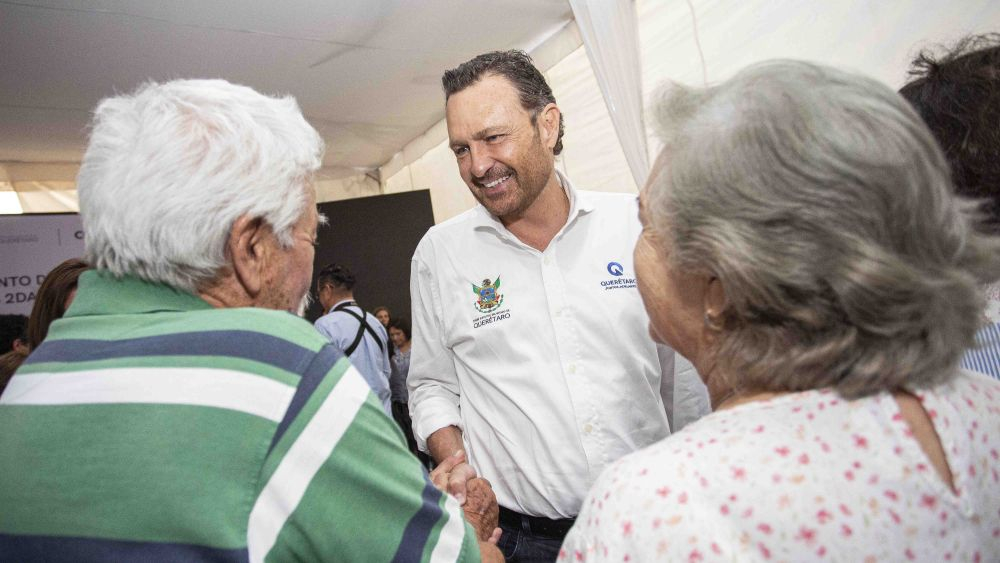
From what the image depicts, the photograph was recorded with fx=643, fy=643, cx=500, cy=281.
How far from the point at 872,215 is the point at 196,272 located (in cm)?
92

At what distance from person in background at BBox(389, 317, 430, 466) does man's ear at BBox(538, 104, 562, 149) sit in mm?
3579

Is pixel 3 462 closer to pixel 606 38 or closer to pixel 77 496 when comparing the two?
pixel 77 496

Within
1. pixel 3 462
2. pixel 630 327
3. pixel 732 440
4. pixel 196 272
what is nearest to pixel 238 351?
pixel 196 272

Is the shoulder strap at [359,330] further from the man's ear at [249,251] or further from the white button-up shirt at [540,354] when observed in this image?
the man's ear at [249,251]

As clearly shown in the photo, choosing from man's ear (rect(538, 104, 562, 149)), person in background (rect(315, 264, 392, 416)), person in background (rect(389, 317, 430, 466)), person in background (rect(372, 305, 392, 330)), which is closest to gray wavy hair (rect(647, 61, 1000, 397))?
man's ear (rect(538, 104, 562, 149))

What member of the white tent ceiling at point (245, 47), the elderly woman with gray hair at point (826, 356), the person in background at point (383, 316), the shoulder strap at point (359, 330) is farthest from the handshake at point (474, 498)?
the person in background at point (383, 316)

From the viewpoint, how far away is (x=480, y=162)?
→ 75.6 inches

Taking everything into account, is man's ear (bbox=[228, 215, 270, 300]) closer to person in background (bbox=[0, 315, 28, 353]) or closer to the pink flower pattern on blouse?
the pink flower pattern on blouse

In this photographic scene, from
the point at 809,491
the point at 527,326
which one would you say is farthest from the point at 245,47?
the point at 809,491

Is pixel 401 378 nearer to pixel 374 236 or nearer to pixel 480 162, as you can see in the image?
pixel 374 236

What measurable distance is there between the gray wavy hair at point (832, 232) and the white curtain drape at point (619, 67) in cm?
309

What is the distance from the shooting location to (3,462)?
83 cm

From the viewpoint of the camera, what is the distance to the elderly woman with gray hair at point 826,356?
71 cm

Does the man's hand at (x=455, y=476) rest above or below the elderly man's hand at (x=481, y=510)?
above
